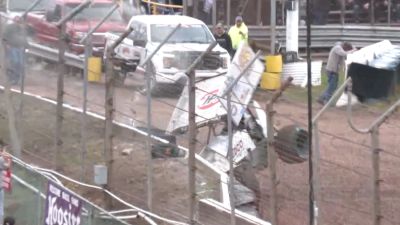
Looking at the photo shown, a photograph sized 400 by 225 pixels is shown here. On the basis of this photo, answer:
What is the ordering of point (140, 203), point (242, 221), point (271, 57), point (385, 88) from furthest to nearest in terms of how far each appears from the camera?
1. point (271, 57)
2. point (385, 88)
3. point (140, 203)
4. point (242, 221)

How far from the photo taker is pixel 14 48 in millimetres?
15102

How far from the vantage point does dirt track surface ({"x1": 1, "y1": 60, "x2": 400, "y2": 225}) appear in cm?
1110

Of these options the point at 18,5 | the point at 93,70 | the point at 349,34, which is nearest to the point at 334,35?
the point at 349,34

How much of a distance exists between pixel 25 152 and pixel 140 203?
3.21 meters

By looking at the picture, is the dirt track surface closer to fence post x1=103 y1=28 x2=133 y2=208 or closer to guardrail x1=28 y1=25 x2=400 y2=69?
fence post x1=103 y1=28 x2=133 y2=208

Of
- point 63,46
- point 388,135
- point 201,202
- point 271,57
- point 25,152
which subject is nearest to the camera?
point 201,202

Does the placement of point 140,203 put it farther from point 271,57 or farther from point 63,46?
point 271,57

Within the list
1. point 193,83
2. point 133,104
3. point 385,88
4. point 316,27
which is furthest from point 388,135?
point 316,27

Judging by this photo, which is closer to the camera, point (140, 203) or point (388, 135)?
point (140, 203)

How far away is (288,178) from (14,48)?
4.90 meters

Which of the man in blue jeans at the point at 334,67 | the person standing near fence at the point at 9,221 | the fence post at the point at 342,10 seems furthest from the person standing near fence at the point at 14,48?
the fence post at the point at 342,10

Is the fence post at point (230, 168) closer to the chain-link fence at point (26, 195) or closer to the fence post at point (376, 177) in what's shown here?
the chain-link fence at point (26, 195)

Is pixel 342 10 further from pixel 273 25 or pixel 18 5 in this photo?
pixel 18 5

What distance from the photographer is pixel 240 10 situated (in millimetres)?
30594
